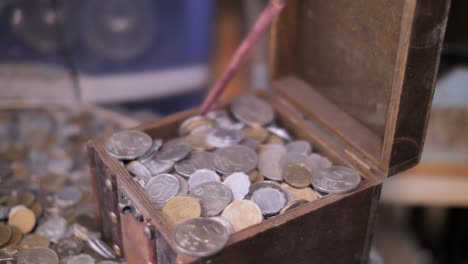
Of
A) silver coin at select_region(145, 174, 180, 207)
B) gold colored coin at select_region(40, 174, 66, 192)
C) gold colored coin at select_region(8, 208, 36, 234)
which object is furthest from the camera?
gold colored coin at select_region(40, 174, 66, 192)

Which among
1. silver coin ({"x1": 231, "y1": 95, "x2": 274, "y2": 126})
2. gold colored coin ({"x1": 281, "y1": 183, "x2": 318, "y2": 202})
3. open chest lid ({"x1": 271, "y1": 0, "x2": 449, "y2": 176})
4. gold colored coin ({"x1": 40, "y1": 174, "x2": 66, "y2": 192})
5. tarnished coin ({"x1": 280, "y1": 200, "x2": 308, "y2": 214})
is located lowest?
gold colored coin ({"x1": 40, "y1": 174, "x2": 66, "y2": 192})

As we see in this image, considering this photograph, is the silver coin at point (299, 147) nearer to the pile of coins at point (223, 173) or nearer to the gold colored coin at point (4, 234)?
the pile of coins at point (223, 173)

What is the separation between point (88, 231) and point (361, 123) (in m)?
0.50

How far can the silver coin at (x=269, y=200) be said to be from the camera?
0.82m

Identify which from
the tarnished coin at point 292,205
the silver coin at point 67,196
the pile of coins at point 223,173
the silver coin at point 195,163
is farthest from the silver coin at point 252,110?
the silver coin at point 67,196

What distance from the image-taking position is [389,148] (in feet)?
2.72

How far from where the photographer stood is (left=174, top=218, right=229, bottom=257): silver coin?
2.35 ft

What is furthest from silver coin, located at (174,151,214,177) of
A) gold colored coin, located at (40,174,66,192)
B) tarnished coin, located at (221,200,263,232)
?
gold colored coin, located at (40,174,66,192)

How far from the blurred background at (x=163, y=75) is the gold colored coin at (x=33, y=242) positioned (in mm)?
447

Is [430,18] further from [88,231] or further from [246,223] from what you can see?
[88,231]

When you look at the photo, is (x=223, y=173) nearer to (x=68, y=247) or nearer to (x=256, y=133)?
(x=256, y=133)

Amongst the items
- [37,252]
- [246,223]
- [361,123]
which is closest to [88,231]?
[37,252]

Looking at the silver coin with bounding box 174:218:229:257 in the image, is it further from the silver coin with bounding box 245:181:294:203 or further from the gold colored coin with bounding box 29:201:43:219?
the gold colored coin with bounding box 29:201:43:219

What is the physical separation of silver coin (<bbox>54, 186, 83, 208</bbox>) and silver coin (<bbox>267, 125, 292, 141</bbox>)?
1.26ft
